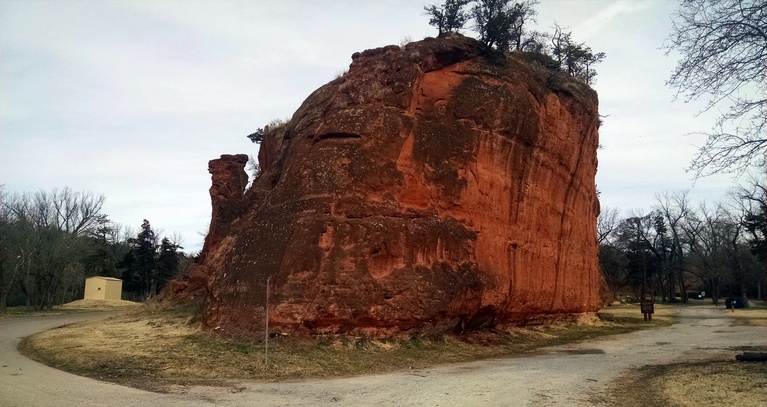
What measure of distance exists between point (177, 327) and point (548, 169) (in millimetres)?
16974

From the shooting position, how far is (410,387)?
12422 millimetres

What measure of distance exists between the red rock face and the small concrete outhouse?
A: 45.1 meters

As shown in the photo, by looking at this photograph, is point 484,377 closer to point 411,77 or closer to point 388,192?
point 388,192

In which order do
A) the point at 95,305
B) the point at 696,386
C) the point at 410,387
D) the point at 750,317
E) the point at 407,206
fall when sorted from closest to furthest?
the point at 696,386, the point at 410,387, the point at 407,206, the point at 750,317, the point at 95,305

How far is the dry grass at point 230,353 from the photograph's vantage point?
14.2m

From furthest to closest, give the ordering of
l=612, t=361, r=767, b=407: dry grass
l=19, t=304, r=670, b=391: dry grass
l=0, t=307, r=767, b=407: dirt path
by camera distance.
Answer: l=19, t=304, r=670, b=391: dry grass
l=0, t=307, r=767, b=407: dirt path
l=612, t=361, r=767, b=407: dry grass

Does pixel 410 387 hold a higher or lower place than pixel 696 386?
lower

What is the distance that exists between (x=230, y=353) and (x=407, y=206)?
24.8 ft

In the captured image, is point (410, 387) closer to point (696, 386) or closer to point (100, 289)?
point (696, 386)

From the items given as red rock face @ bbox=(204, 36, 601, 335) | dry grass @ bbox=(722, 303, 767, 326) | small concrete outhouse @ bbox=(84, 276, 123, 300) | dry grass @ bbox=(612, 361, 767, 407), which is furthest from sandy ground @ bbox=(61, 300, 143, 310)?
dry grass @ bbox=(612, 361, 767, 407)

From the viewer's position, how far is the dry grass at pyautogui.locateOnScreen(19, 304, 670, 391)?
14.2 metres

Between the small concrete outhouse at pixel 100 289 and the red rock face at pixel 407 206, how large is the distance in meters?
45.1

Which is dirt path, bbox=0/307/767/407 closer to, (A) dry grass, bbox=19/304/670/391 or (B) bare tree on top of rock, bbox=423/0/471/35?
(A) dry grass, bbox=19/304/670/391

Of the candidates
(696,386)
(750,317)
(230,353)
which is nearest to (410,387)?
(696,386)
